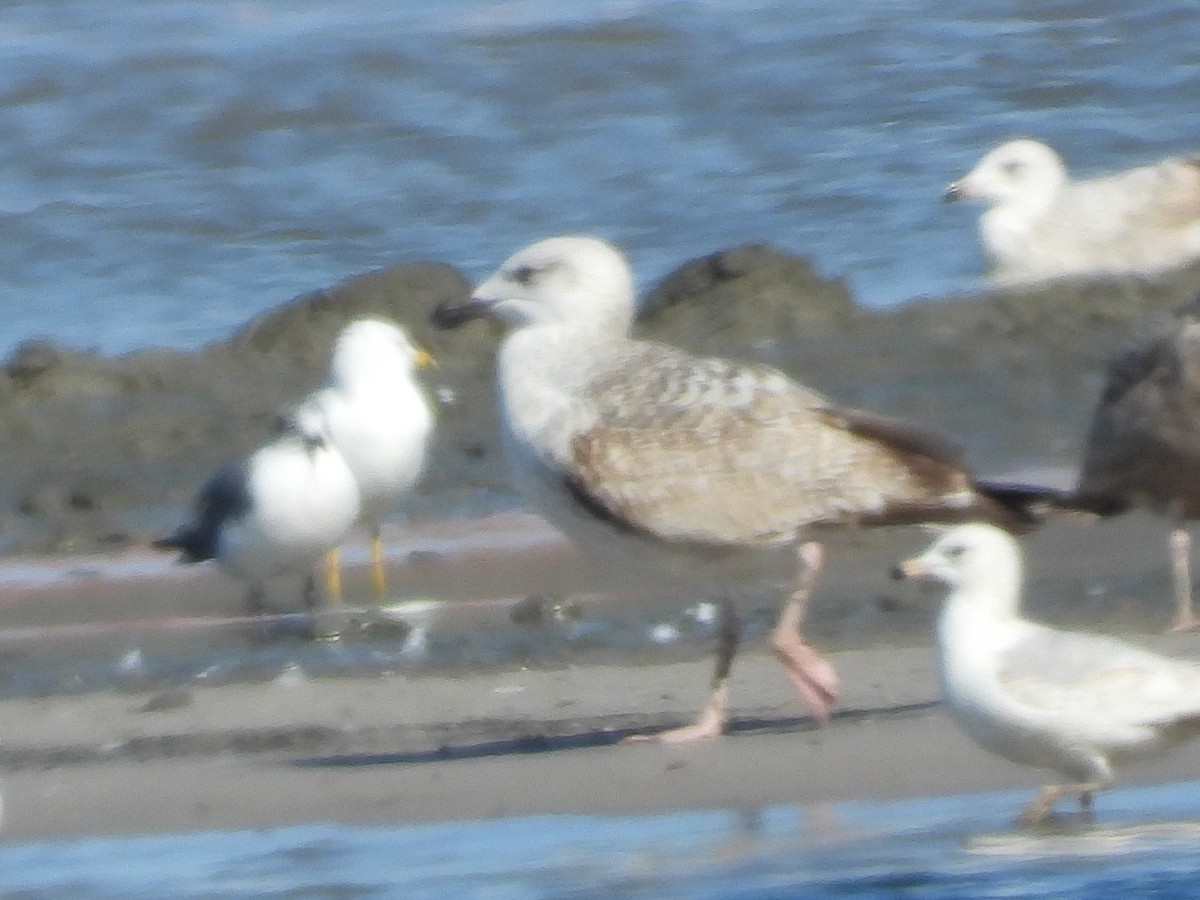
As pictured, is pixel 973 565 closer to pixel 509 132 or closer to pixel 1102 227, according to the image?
pixel 1102 227

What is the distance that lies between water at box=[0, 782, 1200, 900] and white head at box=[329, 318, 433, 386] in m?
4.70

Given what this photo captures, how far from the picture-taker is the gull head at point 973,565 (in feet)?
21.4

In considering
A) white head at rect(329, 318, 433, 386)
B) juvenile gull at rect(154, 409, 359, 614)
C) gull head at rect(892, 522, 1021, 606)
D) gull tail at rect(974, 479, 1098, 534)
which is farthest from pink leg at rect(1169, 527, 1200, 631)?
white head at rect(329, 318, 433, 386)

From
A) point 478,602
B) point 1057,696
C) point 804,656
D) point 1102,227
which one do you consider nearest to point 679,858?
point 1057,696

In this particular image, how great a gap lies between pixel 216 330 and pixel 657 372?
8.89m

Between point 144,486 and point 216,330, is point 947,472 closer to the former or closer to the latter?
point 144,486

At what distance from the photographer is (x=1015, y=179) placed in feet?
51.8

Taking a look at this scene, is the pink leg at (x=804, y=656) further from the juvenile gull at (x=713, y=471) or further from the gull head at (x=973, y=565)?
the gull head at (x=973, y=565)

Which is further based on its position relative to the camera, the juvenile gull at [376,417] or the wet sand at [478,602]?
the juvenile gull at [376,417]

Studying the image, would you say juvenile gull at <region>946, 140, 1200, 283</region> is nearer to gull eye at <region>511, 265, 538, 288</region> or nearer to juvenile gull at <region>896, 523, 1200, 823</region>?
gull eye at <region>511, 265, 538, 288</region>

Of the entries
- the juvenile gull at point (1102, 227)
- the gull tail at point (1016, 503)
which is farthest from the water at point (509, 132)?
the gull tail at point (1016, 503)

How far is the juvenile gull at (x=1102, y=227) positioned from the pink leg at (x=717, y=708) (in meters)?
7.72

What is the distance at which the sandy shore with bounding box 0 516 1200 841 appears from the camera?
658cm

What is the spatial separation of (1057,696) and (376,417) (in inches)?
194
